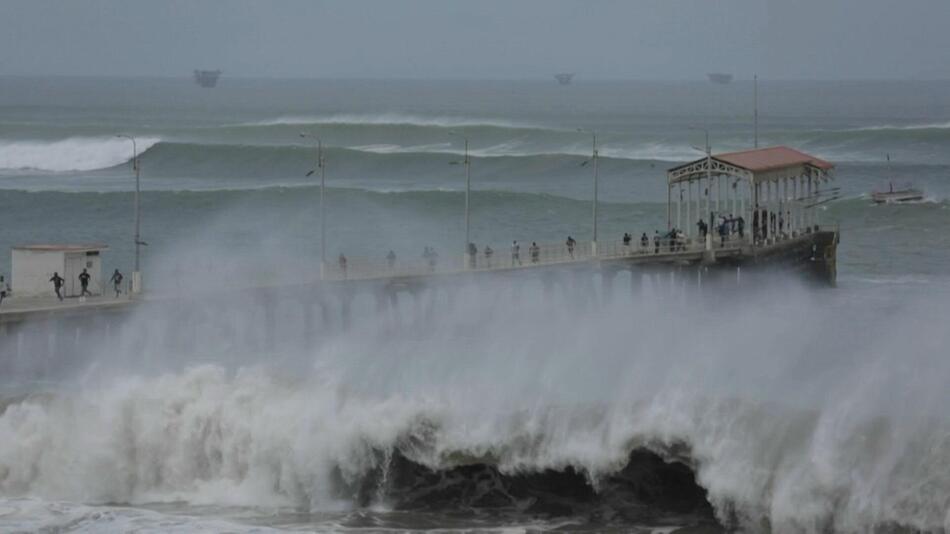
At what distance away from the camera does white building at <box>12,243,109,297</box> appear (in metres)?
40.3

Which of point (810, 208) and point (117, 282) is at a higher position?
point (810, 208)

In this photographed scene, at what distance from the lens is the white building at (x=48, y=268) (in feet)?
132

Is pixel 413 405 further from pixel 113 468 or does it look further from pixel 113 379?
pixel 113 379

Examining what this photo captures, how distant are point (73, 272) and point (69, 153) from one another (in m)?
66.9

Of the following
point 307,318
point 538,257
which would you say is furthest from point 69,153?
point 307,318

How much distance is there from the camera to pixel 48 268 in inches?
1587

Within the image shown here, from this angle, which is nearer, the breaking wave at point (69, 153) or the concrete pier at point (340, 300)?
the concrete pier at point (340, 300)

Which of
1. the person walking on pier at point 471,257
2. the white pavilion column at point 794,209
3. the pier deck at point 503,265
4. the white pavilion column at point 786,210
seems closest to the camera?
the pier deck at point 503,265

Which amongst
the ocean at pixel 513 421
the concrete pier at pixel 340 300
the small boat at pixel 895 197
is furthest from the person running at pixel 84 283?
the small boat at pixel 895 197

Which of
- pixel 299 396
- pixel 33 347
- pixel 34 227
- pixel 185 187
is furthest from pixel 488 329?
Answer: pixel 185 187

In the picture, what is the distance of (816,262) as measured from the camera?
177 feet

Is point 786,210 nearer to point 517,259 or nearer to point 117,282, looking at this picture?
point 517,259

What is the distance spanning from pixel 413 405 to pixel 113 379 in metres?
6.33

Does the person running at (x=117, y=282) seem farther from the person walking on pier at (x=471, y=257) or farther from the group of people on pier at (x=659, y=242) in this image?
the person walking on pier at (x=471, y=257)
